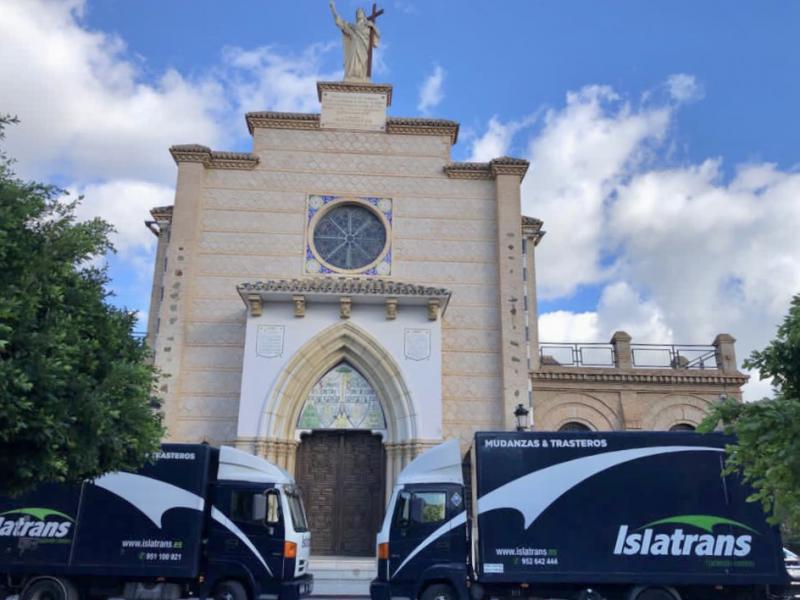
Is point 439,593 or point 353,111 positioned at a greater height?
point 353,111

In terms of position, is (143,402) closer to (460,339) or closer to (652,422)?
(460,339)

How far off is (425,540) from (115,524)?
508cm

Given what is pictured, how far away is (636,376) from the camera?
58.7ft

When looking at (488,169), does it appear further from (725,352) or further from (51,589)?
(51,589)

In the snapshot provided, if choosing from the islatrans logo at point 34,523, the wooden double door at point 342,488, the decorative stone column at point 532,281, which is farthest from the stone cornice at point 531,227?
the islatrans logo at point 34,523

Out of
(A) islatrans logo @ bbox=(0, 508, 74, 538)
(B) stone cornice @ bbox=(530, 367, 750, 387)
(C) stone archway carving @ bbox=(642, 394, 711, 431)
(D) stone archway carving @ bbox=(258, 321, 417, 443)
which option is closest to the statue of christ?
(D) stone archway carving @ bbox=(258, 321, 417, 443)

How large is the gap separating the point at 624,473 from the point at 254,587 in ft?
20.2

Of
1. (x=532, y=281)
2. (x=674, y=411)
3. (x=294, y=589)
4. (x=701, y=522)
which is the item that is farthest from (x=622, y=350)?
(x=294, y=589)

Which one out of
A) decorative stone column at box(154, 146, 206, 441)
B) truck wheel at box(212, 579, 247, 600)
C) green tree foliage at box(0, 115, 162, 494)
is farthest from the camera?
decorative stone column at box(154, 146, 206, 441)

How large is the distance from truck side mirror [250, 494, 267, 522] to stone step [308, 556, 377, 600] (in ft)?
9.66

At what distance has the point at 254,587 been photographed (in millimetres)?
10805

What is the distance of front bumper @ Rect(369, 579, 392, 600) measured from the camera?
10396 mm

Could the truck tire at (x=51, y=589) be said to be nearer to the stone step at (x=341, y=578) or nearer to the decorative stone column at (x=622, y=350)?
the stone step at (x=341, y=578)

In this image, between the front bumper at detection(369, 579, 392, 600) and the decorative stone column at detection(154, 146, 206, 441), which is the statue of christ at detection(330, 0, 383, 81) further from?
the front bumper at detection(369, 579, 392, 600)
